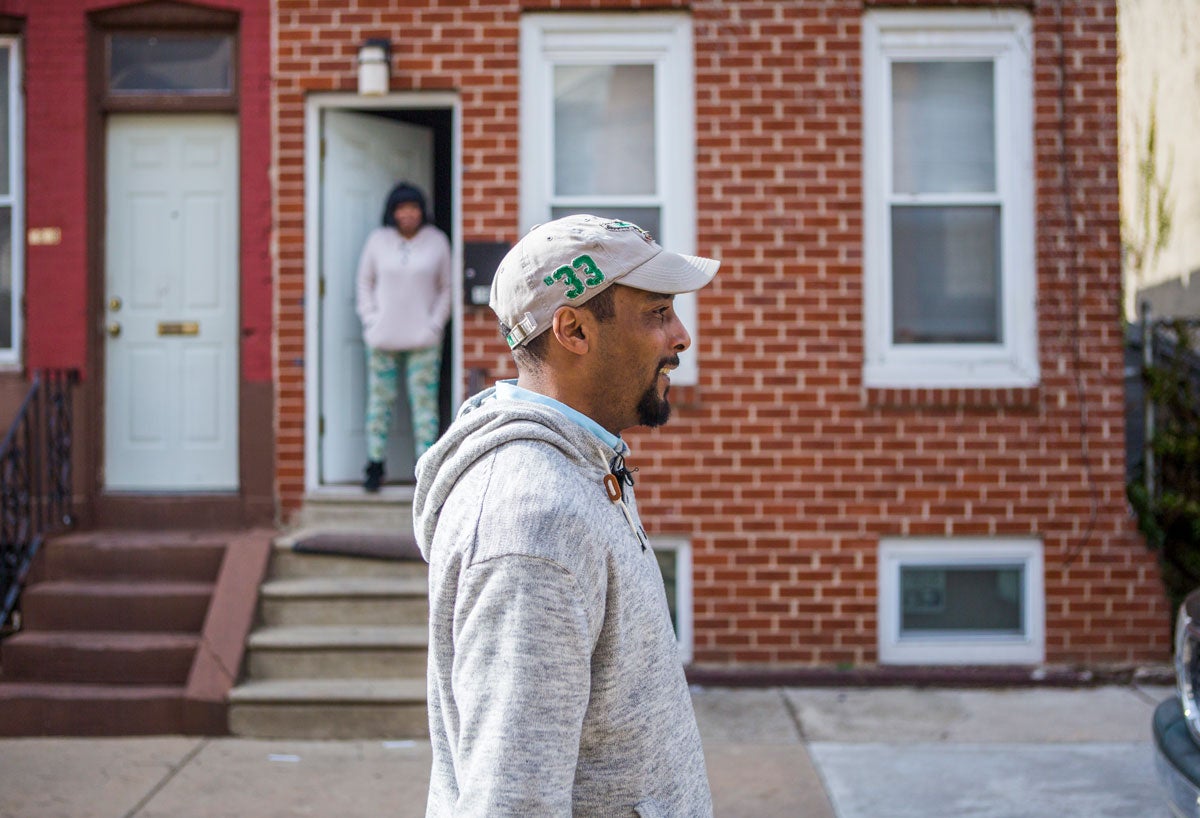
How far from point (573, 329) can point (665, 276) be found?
0.17 meters

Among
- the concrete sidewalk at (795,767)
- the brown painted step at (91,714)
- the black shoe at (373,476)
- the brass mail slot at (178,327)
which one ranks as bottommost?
the concrete sidewalk at (795,767)

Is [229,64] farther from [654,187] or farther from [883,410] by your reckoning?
[883,410]

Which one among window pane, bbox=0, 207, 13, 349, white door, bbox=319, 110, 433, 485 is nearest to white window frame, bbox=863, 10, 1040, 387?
white door, bbox=319, 110, 433, 485

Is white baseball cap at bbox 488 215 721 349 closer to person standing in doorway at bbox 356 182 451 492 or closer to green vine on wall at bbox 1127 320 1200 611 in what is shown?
person standing in doorway at bbox 356 182 451 492

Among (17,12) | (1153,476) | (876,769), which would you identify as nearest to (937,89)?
(1153,476)

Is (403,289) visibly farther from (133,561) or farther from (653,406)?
(653,406)

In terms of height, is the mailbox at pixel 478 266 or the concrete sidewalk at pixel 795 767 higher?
the mailbox at pixel 478 266

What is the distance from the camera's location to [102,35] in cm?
708

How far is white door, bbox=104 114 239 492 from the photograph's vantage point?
7219mm

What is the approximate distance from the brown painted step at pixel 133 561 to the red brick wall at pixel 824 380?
73.9 inches

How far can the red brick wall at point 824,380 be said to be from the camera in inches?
262

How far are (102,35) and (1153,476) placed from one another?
682 cm

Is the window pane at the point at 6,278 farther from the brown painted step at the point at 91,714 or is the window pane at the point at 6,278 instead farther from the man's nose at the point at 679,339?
the man's nose at the point at 679,339

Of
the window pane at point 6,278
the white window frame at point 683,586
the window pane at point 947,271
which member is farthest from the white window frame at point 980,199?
the window pane at point 6,278
